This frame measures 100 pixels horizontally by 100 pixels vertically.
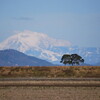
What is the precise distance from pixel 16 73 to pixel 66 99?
39065mm

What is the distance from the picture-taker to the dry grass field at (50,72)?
2625 inches

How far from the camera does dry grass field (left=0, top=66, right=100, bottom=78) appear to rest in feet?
219

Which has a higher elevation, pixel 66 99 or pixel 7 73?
pixel 7 73

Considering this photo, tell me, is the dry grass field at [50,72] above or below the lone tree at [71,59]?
below

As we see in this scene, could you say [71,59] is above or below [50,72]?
above

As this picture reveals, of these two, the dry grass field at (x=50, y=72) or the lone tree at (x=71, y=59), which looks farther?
the lone tree at (x=71, y=59)

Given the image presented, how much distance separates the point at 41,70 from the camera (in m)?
70.6

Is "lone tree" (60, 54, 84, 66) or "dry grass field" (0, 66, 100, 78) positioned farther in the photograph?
"lone tree" (60, 54, 84, 66)

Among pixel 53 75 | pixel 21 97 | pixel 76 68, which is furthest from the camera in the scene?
pixel 76 68

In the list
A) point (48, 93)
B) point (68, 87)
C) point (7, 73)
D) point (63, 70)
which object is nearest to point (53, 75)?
point (63, 70)

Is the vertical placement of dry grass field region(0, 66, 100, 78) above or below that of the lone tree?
below

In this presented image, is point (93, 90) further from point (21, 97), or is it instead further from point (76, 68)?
point (76, 68)

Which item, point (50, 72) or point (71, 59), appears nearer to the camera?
point (50, 72)

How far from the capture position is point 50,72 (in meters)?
69.2
